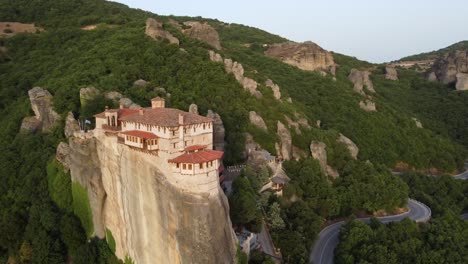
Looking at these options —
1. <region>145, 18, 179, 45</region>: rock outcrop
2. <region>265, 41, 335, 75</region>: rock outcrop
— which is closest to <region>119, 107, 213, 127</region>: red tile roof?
<region>145, 18, 179, 45</region>: rock outcrop

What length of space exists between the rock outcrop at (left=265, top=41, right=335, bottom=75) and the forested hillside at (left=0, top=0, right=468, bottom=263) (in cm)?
833

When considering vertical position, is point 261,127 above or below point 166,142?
below

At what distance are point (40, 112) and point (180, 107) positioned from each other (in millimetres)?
19222

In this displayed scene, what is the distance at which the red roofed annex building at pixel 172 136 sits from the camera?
29266mm

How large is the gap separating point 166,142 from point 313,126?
46510 millimetres

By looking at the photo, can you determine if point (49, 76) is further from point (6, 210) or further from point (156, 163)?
point (156, 163)

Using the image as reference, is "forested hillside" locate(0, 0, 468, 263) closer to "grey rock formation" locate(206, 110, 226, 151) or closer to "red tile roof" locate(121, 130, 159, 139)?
"grey rock formation" locate(206, 110, 226, 151)

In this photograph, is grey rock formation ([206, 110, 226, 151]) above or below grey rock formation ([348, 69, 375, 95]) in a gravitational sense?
below

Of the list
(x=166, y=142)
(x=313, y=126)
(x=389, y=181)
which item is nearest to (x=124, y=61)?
(x=313, y=126)

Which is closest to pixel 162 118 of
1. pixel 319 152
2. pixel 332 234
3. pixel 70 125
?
pixel 70 125

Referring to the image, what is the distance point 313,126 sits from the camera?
73375 mm

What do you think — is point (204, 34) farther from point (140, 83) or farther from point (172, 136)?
point (172, 136)

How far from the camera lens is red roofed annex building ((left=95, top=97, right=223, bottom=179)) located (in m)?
29.3

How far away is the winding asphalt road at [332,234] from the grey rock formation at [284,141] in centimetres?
1136
